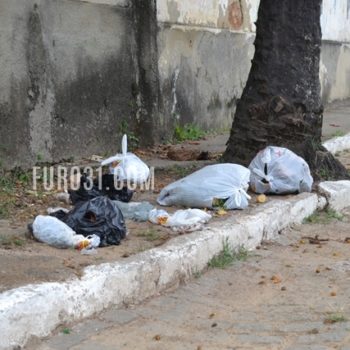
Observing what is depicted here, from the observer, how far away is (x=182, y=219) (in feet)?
17.5

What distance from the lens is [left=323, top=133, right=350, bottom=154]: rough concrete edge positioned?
9.89 metres

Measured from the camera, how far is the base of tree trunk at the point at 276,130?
6.93 meters

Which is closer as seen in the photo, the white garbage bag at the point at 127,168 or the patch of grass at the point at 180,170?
the white garbage bag at the point at 127,168

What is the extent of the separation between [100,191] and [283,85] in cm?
204

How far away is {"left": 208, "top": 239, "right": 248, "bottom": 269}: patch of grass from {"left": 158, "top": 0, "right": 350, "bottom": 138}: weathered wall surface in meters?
4.06

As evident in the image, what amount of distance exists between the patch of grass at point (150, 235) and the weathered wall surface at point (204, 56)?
418 cm

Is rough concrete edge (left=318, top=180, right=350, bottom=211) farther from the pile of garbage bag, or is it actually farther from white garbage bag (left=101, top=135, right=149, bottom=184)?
white garbage bag (left=101, top=135, right=149, bottom=184)

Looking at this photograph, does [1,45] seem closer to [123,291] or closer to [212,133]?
[123,291]

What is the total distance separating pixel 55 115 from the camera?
7.23 metres

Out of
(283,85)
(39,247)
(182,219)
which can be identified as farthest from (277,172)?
(39,247)

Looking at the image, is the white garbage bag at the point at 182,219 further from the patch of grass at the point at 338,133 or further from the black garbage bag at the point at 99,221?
the patch of grass at the point at 338,133

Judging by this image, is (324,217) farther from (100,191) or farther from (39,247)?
(39,247)

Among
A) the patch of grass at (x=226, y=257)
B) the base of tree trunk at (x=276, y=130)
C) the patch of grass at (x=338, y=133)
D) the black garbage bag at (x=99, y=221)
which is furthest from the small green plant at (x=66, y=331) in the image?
the patch of grass at (x=338, y=133)

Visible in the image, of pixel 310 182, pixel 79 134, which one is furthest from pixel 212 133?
pixel 310 182
